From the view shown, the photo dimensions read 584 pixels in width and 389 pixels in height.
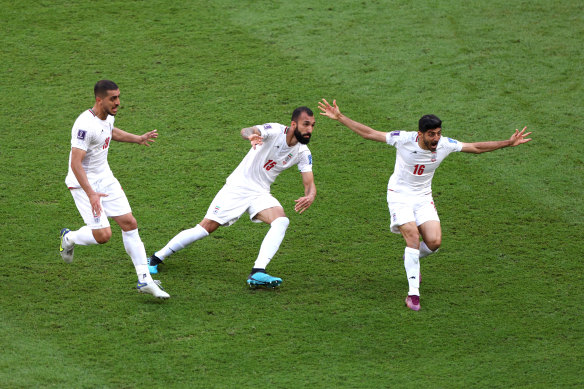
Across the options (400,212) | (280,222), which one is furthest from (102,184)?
(400,212)

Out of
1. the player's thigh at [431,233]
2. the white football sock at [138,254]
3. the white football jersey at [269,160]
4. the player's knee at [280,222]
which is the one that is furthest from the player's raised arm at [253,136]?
the player's thigh at [431,233]

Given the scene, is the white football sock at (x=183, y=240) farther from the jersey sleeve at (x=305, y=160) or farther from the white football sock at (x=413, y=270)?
the white football sock at (x=413, y=270)

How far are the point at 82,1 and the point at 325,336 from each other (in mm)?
9994

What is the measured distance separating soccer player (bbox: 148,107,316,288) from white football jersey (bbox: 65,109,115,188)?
A: 1107 mm

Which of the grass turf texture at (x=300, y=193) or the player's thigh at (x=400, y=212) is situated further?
the player's thigh at (x=400, y=212)

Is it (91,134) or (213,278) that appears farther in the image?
(213,278)

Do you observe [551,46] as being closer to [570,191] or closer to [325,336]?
[570,191]

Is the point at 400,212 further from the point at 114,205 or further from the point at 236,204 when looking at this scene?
the point at 114,205

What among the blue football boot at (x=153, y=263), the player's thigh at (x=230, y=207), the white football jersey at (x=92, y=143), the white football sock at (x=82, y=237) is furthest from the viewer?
the blue football boot at (x=153, y=263)

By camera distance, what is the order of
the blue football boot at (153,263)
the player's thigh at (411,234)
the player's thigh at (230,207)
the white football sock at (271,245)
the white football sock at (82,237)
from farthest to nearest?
the blue football boot at (153,263) → the player's thigh at (230,207) → the white football sock at (271,245) → the player's thigh at (411,234) → the white football sock at (82,237)

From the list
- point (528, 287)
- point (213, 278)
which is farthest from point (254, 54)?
point (528, 287)

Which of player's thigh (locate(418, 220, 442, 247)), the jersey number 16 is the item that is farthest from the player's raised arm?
player's thigh (locate(418, 220, 442, 247))

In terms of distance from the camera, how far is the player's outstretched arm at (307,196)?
296 inches

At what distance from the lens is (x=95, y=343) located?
6.51 meters
